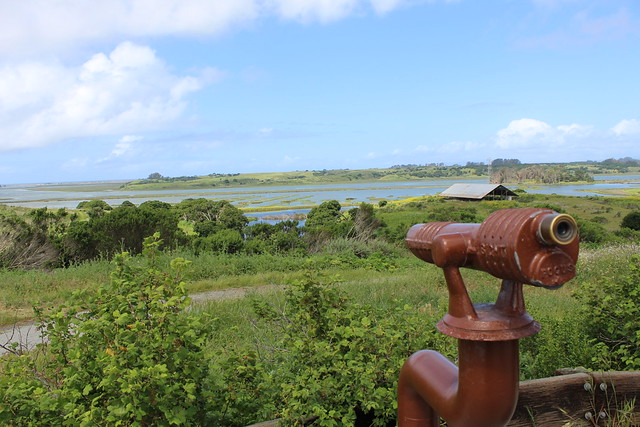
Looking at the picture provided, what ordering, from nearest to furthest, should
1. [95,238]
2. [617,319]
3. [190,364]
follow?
[190,364] < [617,319] < [95,238]

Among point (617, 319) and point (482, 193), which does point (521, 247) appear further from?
point (482, 193)

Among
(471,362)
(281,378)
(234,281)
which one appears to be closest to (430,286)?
(234,281)

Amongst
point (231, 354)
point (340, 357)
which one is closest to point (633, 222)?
point (340, 357)

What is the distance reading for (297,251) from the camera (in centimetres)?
1447

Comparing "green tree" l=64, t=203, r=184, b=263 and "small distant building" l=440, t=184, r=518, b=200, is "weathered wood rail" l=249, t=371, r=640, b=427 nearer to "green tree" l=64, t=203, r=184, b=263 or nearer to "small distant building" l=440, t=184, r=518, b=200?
"green tree" l=64, t=203, r=184, b=263

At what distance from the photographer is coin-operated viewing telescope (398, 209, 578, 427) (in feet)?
2.91

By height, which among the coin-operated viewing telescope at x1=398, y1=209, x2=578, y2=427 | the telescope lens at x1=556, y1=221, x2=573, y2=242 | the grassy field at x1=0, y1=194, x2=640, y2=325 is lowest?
the grassy field at x1=0, y1=194, x2=640, y2=325

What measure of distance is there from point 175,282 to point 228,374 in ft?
1.92

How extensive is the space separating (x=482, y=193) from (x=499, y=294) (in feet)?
189

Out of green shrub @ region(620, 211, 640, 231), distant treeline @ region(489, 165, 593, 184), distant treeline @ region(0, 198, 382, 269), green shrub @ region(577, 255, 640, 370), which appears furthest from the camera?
distant treeline @ region(489, 165, 593, 184)

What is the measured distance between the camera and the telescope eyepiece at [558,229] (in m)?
0.85

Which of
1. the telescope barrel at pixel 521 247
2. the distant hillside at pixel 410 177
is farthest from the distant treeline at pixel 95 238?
the distant hillside at pixel 410 177

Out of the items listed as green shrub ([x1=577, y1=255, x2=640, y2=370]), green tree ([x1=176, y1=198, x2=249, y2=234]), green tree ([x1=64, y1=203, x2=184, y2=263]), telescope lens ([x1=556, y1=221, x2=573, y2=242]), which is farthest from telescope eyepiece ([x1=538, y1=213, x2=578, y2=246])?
green tree ([x1=176, y1=198, x2=249, y2=234])

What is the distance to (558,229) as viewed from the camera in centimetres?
87
